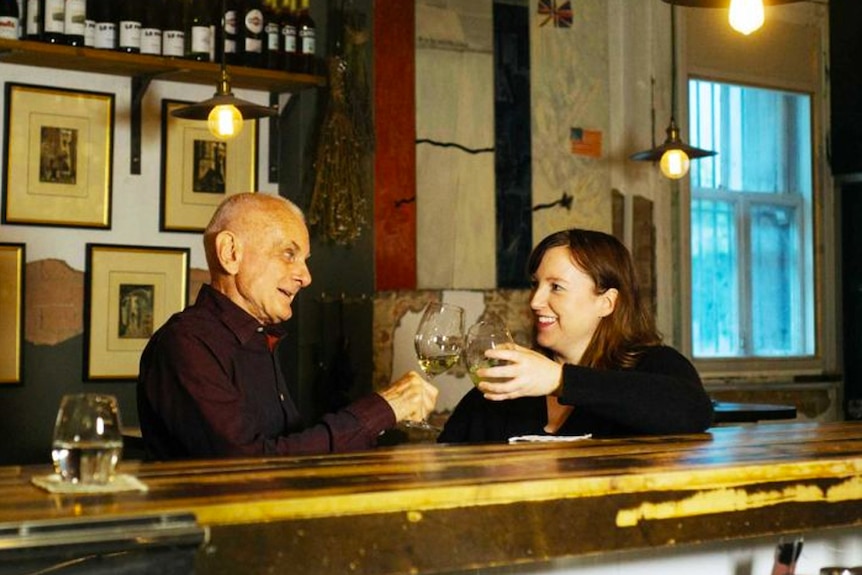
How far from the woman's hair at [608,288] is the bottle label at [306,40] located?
2.39 m

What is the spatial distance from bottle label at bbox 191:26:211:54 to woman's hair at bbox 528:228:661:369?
2273mm

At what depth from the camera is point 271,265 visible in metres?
2.99

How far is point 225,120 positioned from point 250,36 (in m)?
0.78

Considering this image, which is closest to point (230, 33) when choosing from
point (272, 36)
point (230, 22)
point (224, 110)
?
point (230, 22)

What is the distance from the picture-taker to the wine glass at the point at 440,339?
2.71 m

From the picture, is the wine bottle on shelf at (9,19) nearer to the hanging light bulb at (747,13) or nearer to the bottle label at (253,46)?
the bottle label at (253,46)

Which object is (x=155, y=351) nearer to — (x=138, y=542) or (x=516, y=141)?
(x=138, y=542)

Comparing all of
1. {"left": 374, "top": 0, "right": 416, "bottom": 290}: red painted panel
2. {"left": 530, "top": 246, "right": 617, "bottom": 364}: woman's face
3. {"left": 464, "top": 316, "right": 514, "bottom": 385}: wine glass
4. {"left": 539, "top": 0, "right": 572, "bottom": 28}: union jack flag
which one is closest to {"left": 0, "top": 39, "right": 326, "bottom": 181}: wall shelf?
{"left": 374, "top": 0, "right": 416, "bottom": 290}: red painted panel

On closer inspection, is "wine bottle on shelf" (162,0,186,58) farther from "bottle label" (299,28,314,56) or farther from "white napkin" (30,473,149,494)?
"white napkin" (30,473,149,494)

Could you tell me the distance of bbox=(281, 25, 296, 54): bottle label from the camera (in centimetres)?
520

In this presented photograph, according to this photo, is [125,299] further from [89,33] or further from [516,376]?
[516,376]

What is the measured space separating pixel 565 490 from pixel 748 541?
0.64 metres

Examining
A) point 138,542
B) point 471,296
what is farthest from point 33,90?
point 138,542

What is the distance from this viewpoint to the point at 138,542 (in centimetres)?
139
